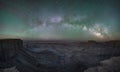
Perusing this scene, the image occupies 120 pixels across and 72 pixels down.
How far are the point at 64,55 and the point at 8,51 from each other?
279cm

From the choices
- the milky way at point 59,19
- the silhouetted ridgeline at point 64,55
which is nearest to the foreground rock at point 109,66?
the silhouetted ridgeline at point 64,55

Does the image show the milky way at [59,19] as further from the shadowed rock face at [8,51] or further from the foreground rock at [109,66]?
the foreground rock at [109,66]

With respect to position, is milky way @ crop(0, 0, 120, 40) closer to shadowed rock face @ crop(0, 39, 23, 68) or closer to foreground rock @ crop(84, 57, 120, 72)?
shadowed rock face @ crop(0, 39, 23, 68)

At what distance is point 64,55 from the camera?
5.36 metres

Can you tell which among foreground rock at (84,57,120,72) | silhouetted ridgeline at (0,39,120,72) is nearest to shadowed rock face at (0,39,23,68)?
silhouetted ridgeline at (0,39,120,72)

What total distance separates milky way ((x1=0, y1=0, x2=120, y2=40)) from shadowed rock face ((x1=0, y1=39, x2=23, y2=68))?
0.64m

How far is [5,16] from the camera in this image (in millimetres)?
4773

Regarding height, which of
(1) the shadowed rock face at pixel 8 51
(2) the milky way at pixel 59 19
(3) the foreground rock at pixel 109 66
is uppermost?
(2) the milky way at pixel 59 19

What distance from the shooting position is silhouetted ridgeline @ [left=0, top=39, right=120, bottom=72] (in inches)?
206

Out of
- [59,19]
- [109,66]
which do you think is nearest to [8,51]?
[59,19]

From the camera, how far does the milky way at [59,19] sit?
4770 millimetres

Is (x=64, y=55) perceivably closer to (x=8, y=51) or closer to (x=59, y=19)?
(x=59, y=19)

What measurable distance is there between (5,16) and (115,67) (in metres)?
4.77

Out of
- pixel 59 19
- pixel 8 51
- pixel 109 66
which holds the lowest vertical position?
pixel 109 66
